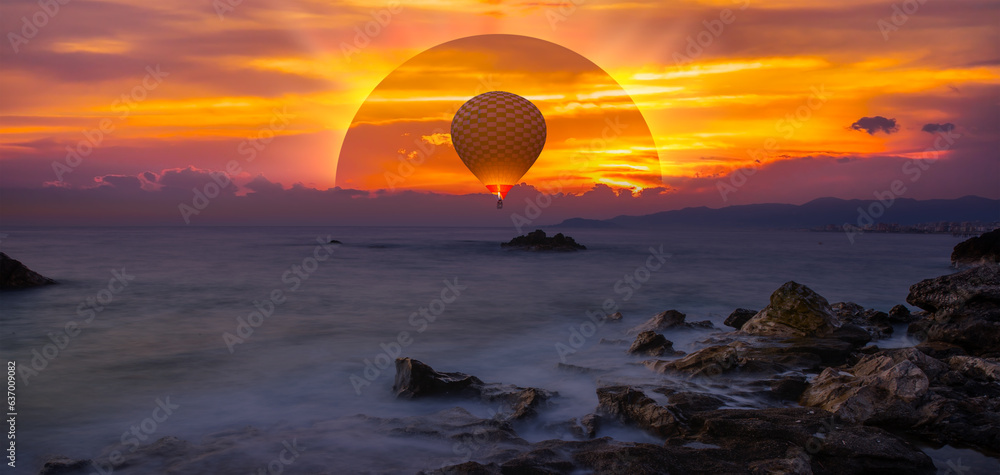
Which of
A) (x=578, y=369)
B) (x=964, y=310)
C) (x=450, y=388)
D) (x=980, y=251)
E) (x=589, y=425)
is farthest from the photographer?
(x=980, y=251)

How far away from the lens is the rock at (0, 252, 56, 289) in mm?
22656

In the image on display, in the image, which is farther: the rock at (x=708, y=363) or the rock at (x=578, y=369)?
the rock at (x=578, y=369)

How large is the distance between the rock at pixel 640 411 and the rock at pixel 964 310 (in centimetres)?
705

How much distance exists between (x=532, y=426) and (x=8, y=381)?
10.3 meters

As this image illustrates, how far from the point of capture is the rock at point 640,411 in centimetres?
742

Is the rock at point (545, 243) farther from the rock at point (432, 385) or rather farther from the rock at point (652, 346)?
the rock at point (432, 385)

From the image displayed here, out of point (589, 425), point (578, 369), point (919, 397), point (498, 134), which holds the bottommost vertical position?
point (578, 369)

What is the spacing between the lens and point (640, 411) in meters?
7.78

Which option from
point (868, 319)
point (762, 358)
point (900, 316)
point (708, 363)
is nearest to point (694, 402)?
point (708, 363)

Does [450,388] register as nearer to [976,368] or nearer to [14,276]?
[976,368]

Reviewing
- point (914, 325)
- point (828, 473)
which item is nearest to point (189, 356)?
point (828, 473)

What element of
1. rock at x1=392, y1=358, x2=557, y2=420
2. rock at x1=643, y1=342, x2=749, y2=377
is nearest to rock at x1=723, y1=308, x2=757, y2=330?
rock at x1=643, y1=342, x2=749, y2=377

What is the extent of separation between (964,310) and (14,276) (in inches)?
1178

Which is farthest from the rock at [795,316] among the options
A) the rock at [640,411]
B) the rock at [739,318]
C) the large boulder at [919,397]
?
the rock at [640,411]
